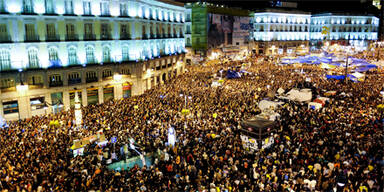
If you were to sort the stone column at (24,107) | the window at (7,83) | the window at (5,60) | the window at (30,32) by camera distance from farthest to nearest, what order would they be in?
the window at (30,32), the stone column at (24,107), the window at (7,83), the window at (5,60)

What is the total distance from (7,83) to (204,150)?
68.0ft

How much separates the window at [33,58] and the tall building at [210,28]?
34.6 metres

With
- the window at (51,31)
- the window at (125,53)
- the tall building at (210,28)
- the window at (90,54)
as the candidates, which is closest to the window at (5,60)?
the window at (51,31)

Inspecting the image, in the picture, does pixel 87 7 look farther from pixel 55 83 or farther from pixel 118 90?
pixel 118 90

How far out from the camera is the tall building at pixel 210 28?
6353cm

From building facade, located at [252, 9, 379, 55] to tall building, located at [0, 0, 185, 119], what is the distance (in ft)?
178

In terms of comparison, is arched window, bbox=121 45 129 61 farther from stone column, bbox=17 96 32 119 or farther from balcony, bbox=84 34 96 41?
stone column, bbox=17 96 32 119

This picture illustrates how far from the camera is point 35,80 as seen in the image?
29047 millimetres

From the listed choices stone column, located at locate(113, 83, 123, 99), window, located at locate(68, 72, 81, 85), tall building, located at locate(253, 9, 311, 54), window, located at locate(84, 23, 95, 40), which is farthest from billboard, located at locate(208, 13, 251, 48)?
window, located at locate(68, 72, 81, 85)

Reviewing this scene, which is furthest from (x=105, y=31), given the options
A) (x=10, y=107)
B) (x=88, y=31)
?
(x=10, y=107)

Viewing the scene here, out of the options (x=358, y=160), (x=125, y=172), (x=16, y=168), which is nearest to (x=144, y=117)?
(x=125, y=172)

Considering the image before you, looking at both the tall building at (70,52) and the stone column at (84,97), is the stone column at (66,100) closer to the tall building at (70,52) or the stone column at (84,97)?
the tall building at (70,52)

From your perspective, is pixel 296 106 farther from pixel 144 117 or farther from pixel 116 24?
pixel 116 24

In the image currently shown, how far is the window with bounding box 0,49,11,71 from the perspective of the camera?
2702cm
